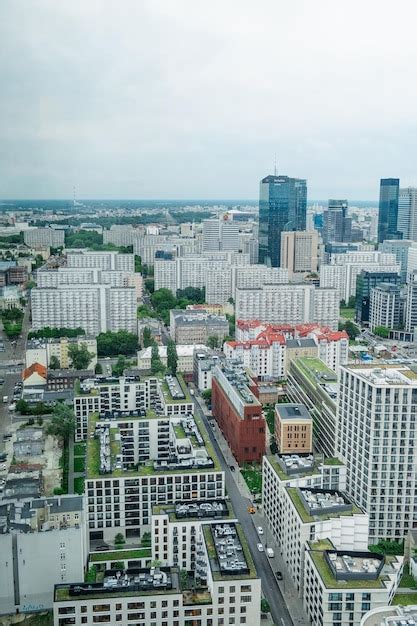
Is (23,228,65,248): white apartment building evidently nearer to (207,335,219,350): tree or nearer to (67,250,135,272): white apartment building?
(67,250,135,272): white apartment building

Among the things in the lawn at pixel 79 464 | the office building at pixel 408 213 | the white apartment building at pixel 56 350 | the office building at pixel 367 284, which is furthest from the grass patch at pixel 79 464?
the office building at pixel 408 213

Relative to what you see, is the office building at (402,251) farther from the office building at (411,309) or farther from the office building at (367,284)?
the office building at (411,309)

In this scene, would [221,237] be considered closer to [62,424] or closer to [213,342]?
[213,342]

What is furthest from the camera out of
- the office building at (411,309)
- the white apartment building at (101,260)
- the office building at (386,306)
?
the white apartment building at (101,260)

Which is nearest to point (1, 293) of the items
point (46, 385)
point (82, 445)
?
point (46, 385)

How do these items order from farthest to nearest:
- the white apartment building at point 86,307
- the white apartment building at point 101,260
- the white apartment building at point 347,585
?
the white apartment building at point 101,260 → the white apartment building at point 86,307 → the white apartment building at point 347,585

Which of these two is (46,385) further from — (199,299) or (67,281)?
(199,299)
